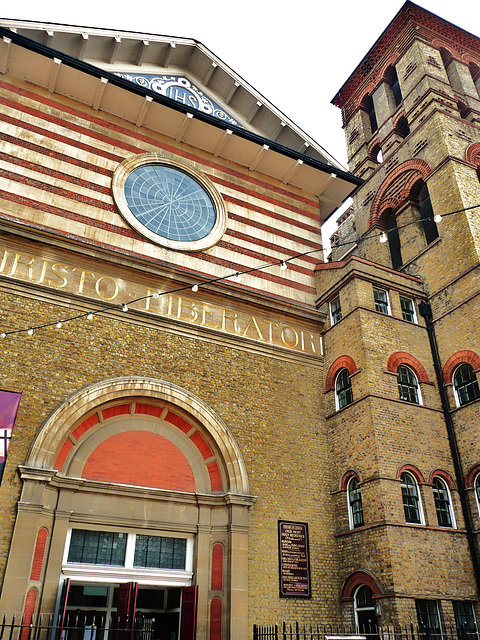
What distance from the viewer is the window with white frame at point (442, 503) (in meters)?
15.1

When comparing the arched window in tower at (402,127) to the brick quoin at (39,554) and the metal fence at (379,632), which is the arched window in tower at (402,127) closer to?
the metal fence at (379,632)

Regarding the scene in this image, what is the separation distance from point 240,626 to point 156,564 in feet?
8.77

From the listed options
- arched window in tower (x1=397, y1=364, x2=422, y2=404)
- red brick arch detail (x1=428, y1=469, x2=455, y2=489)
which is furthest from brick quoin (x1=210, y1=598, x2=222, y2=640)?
arched window in tower (x1=397, y1=364, x2=422, y2=404)

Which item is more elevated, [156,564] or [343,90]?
[343,90]

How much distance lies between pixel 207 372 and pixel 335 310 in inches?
224

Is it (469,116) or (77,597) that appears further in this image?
(469,116)

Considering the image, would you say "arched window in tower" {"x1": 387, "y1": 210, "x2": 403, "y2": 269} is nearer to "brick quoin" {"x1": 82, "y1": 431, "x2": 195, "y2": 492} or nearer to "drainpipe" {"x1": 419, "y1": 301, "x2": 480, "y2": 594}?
"drainpipe" {"x1": 419, "y1": 301, "x2": 480, "y2": 594}

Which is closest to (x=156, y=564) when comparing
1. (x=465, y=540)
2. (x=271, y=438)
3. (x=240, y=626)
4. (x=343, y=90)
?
(x=240, y=626)

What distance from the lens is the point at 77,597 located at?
1639 cm

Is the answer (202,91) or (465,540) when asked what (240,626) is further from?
(202,91)

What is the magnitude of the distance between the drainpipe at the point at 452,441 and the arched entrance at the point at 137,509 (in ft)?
20.8

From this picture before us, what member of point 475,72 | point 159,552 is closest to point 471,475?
point 159,552

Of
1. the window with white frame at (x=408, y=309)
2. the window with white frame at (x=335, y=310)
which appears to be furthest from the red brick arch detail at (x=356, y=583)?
the window with white frame at (x=408, y=309)

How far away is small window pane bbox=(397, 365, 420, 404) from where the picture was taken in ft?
55.3
